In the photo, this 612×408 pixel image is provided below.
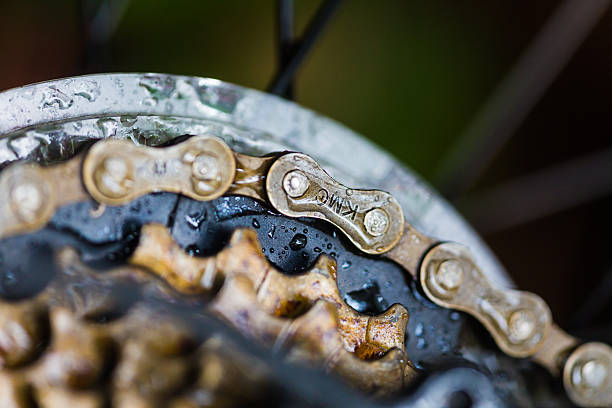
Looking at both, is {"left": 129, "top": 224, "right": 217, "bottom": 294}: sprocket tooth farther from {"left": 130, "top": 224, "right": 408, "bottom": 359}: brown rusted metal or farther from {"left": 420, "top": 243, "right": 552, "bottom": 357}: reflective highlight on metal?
{"left": 420, "top": 243, "right": 552, "bottom": 357}: reflective highlight on metal

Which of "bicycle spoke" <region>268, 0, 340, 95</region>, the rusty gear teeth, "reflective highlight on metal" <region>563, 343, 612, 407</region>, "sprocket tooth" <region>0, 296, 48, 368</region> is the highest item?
"bicycle spoke" <region>268, 0, 340, 95</region>

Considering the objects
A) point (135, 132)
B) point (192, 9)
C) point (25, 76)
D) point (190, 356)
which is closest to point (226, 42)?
point (192, 9)

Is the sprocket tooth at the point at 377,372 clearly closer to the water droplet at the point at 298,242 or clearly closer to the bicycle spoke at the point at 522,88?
the water droplet at the point at 298,242

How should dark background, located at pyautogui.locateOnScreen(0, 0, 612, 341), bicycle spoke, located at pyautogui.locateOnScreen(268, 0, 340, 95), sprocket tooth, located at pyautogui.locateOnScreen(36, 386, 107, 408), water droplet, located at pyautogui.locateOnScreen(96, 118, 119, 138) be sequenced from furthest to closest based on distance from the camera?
dark background, located at pyautogui.locateOnScreen(0, 0, 612, 341) < bicycle spoke, located at pyautogui.locateOnScreen(268, 0, 340, 95) < water droplet, located at pyautogui.locateOnScreen(96, 118, 119, 138) < sprocket tooth, located at pyautogui.locateOnScreen(36, 386, 107, 408)

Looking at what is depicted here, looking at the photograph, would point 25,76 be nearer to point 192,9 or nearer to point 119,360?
point 192,9


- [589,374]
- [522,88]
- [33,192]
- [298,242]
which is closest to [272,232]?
[298,242]

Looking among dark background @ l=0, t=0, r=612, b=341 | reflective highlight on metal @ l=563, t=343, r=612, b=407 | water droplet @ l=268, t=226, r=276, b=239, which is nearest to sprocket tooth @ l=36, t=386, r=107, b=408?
water droplet @ l=268, t=226, r=276, b=239

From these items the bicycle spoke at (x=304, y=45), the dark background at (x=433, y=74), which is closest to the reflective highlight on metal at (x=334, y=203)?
the bicycle spoke at (x=304, y=45)
